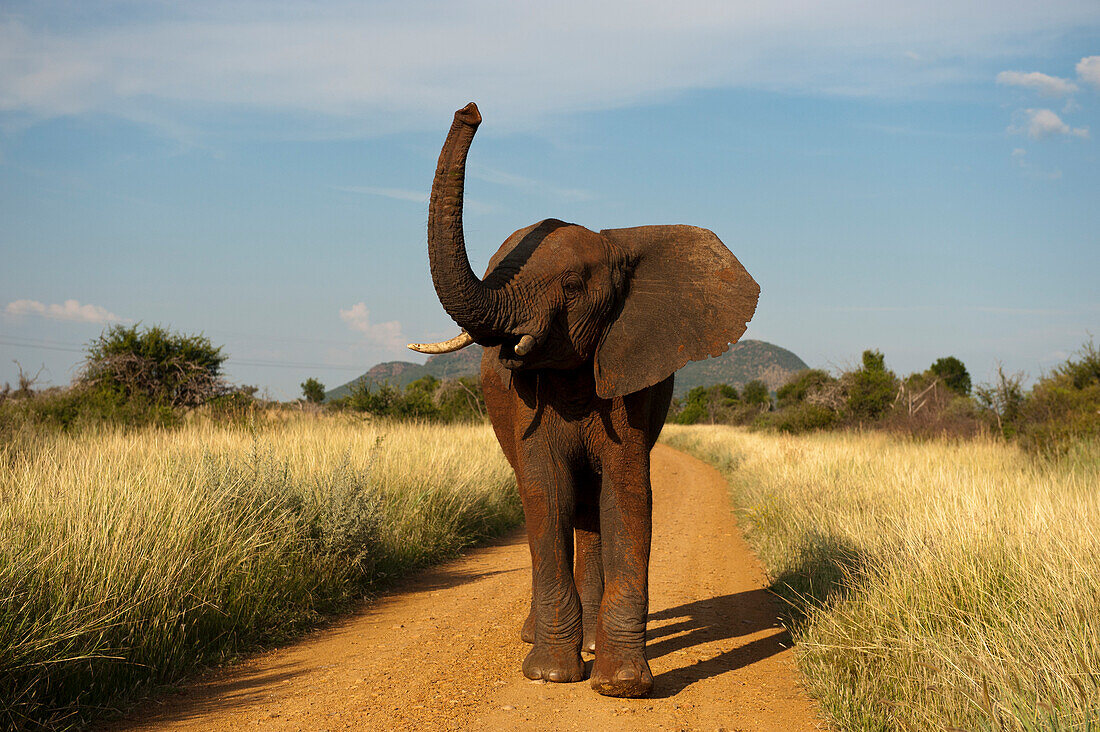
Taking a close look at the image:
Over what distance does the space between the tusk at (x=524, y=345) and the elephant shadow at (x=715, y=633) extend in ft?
7.48

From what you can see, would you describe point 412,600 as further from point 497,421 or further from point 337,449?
point 337,449

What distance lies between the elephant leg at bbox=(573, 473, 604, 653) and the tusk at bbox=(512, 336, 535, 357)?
1.69 metres

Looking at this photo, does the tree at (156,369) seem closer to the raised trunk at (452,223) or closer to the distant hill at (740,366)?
the raised trunk at (452,223)

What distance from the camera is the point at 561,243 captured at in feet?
→ 14.6

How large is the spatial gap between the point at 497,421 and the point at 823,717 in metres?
2.66

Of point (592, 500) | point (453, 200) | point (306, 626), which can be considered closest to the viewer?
point (453, 200)

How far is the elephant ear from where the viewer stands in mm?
4512

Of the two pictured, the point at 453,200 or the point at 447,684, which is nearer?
the point at 453,200

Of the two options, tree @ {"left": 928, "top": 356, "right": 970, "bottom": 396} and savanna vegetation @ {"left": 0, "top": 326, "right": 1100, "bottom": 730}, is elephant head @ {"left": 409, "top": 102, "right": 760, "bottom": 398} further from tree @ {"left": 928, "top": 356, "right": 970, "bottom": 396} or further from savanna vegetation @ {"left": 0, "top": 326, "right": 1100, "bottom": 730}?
tree @ {"left": 928, "top": 356, "right": 970, "bottom": 396}

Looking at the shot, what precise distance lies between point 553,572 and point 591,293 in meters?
1.71

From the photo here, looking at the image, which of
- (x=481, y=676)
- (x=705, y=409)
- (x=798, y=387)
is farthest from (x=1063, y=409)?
(x=705, y=409)

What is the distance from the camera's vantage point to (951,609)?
16.0 ft

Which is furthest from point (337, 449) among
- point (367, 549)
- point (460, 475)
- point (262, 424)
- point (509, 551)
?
point (262, 424)

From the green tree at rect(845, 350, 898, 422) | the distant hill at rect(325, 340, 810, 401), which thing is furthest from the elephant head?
the distant hill at rect(325, 340, 810, 401)
